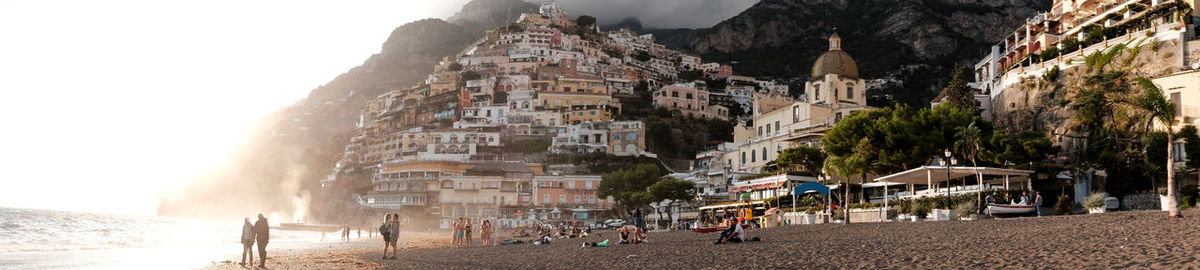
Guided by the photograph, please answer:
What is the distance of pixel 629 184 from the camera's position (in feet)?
203

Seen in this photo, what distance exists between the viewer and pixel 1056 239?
45.0 ft

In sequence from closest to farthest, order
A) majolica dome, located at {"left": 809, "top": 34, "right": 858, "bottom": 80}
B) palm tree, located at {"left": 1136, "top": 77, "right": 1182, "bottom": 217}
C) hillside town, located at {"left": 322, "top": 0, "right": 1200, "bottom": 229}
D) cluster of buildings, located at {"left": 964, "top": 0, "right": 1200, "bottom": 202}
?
1. palm tree, located at {"left": 1136, "top": 77, "right": 1182, "bottom": 217}
2. cluster of buildings, located at {"left": 964, "top": 0, "right": 1200, "bottom": 202}
3. hillside town, located at {"left": 322, "top": 0, "right": 1200, "bottom": 229}
4. majolica dome, located at {"left": 809, "top": 34, "right": 858, "bottom": 80}

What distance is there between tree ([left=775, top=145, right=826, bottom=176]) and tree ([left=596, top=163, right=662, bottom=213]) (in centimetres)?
1416

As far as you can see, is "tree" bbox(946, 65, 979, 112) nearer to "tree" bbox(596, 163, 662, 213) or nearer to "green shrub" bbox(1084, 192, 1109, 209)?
"tree" bbox(596, 163, 662, 213)

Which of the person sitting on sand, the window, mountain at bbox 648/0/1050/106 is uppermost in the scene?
mountain at bbox 648/0/1050/106

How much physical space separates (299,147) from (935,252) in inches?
6058

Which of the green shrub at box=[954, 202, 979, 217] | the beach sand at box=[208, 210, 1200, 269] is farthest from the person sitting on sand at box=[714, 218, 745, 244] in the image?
the green shrub at box=[954, 202, 979, 217]

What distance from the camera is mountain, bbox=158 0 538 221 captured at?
12281 centimetres

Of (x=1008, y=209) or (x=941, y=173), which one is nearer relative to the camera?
(x=1008, y=209)

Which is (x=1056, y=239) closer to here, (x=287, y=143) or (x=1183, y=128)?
(x=1183, y=128)

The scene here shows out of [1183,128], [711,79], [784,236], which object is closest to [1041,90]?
[1183,128]

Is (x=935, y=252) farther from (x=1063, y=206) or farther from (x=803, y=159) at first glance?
(x=803, y=159)

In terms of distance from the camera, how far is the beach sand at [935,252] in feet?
35.3

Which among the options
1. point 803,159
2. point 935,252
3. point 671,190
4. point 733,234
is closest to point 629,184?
point 671,190
